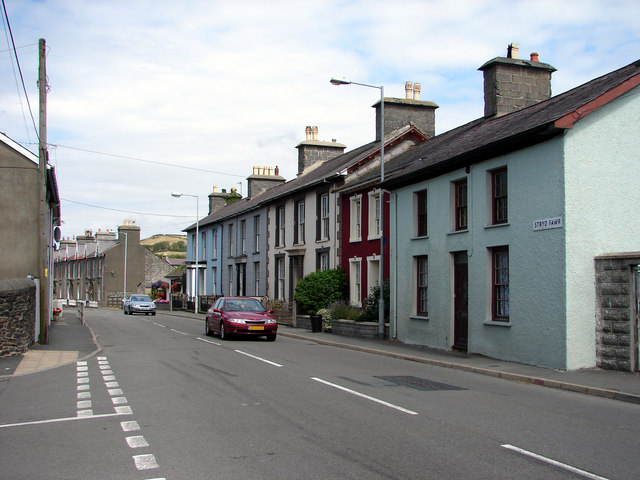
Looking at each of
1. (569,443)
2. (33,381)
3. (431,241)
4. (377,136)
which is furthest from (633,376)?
(377,136)

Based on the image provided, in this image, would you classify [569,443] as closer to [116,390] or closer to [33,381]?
[116,390]

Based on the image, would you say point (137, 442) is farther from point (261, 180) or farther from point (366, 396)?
point (261, 180)

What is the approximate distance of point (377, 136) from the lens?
30.2 m

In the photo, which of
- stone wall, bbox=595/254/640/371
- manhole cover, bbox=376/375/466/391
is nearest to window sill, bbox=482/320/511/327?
stone wall, bbox=595/254/640/371

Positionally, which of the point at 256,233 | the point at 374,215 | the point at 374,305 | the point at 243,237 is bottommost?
the point at 374,305

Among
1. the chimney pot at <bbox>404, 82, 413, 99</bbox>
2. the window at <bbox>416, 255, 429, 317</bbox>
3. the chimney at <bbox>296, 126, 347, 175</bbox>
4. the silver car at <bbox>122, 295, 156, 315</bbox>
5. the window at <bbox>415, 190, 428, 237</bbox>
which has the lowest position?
the silver car at <bbox>122, 295, 156, 315</bbox>

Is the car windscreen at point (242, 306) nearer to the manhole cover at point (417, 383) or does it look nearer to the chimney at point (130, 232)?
the manhole cover at point (417, 383)

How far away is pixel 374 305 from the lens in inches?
948

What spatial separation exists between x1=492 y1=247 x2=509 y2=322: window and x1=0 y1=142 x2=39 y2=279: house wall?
13449 mm

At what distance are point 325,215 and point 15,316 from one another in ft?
55.2

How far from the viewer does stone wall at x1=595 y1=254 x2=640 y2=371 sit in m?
13.4

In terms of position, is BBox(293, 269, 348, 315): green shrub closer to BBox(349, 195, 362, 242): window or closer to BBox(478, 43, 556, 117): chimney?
BBox(349, 195, 362, 242): window

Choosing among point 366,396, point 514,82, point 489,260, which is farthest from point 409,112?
point 366,396

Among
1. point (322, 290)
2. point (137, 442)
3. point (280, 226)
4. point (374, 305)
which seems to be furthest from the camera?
point (280, 226)
